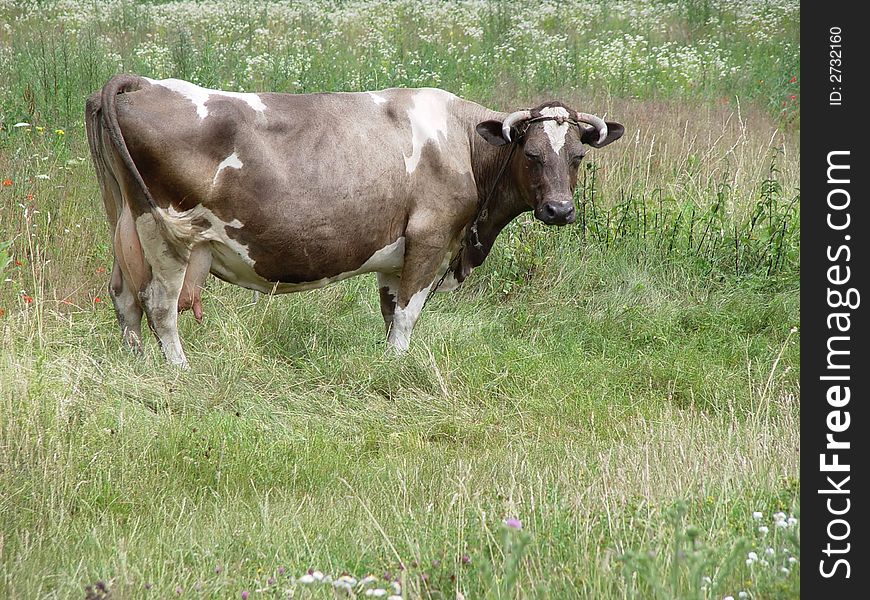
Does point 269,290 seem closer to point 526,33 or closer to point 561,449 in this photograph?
point 561,449

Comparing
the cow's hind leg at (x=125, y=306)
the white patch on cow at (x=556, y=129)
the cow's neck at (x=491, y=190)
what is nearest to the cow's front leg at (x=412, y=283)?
the cow's neck at (x=491, y=190)

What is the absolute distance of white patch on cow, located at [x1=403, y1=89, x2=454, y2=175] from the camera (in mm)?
6656

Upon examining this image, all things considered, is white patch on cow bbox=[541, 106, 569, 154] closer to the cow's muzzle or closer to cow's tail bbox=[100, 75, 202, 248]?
the cow's muzzle

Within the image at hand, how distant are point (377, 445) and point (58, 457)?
1.72 metres

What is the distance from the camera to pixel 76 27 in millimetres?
14141

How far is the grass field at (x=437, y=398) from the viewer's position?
371cm

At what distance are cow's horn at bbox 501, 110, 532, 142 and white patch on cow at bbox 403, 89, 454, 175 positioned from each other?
0.41 m

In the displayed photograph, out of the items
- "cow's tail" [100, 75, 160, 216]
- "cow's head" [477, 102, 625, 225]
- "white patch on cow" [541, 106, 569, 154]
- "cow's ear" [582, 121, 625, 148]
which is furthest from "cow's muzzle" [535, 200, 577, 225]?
"cow's tail" [100, 75, 160, 216]

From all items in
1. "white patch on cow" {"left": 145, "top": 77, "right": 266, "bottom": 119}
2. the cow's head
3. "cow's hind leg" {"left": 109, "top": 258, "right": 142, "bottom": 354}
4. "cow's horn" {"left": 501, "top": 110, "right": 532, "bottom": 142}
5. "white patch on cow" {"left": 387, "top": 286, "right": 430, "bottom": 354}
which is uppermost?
"white patch on cow" {"left": 145, "top": 77, "right": 266, "bottom": 119}

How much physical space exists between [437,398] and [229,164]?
177 cm

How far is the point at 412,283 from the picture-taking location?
682 centimetres

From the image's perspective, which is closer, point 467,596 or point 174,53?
point 467,596

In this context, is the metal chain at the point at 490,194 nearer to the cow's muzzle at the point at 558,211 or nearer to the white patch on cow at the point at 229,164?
the cow's muzzle at the point at 558,211
